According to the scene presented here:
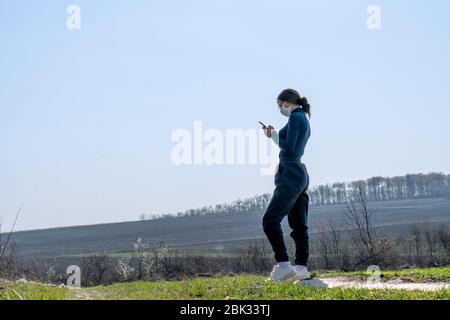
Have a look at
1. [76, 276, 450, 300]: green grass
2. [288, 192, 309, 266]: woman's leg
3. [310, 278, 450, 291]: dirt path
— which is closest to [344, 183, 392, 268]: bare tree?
[310, 278, 450, 291]: dirt path

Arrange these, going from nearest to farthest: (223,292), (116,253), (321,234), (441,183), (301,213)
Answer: (223,292) → (301,213) → (321,234) → (116,253) → (441,183)

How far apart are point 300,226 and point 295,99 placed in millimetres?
2202

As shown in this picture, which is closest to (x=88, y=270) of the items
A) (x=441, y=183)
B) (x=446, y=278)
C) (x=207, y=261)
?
(x=207, y=261)

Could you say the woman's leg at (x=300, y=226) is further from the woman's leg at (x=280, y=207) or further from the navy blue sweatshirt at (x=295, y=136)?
the navy blue sweatshirt at (x=295, y=136)

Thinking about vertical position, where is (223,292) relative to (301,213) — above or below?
below

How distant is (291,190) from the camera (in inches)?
349

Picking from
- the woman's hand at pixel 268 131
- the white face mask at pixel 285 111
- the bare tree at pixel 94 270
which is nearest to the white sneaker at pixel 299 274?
the woman's hand at pixel 268 131

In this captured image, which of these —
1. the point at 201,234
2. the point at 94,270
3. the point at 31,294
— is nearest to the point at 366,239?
the point at 94,270

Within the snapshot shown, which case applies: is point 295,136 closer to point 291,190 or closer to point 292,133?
point 292,133

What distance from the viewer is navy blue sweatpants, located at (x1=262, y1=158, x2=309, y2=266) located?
8805mm
